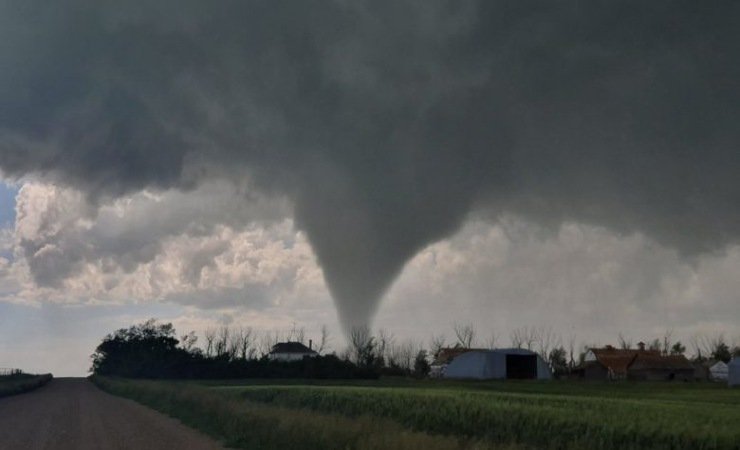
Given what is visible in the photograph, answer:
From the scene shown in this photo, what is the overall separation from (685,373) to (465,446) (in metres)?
138

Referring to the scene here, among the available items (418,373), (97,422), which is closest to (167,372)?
(418,373)

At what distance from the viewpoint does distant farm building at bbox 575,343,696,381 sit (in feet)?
489

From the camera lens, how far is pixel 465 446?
963 inches

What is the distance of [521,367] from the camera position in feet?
404

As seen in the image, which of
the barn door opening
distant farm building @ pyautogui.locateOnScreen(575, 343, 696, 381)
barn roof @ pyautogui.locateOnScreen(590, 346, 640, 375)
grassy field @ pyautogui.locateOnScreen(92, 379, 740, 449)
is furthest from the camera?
barn roof @ pyautogui.locateOnScreen(590, 346, 640, 375)

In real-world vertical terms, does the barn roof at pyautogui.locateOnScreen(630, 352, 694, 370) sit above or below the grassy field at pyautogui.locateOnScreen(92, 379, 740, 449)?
above

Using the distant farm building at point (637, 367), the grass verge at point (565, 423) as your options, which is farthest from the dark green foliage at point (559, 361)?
the grass verge at point (565, 423)

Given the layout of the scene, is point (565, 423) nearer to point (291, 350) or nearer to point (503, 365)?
point (503, 365)

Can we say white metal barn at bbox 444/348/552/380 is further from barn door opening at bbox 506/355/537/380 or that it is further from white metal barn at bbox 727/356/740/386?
white metal barn at bbox 727/356/740/386

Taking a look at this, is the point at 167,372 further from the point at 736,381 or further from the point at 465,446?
the point at 465,446

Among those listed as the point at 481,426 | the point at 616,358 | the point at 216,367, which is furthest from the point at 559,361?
the point at 481,426

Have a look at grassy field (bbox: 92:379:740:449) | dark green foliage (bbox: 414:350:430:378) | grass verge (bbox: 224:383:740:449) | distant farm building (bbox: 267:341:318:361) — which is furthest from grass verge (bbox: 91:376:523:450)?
distant farm building (bbox: 267:341:318:361)

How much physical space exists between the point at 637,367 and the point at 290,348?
77595 millimetres

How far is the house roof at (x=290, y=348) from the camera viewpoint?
194 m
